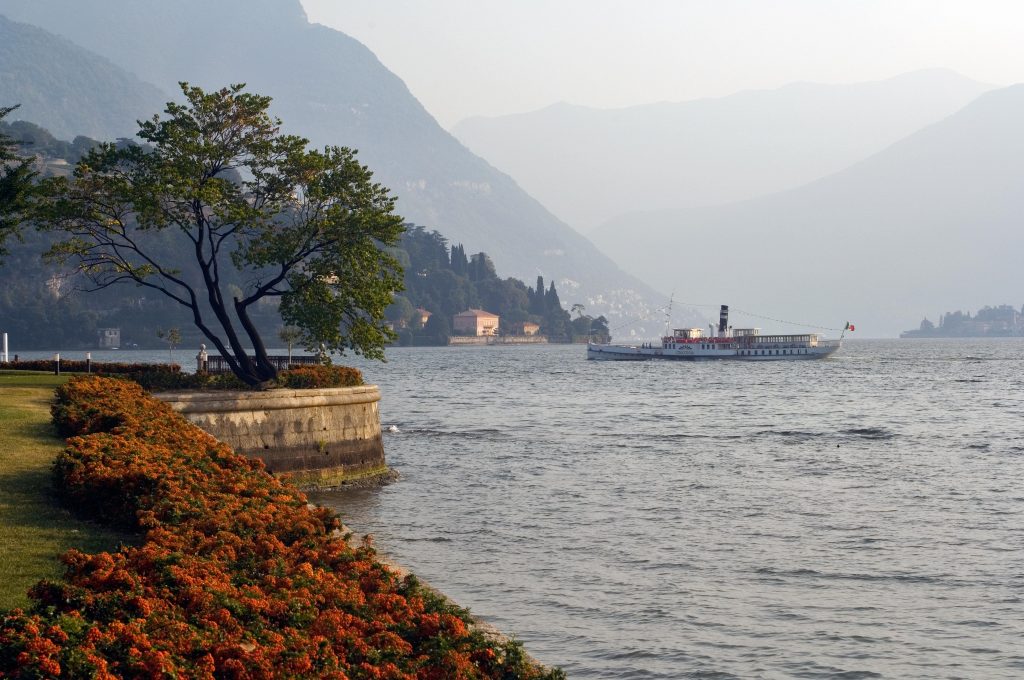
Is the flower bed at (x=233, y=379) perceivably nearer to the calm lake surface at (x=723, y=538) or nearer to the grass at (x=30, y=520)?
the calm lake surface at (x=723, y=538)

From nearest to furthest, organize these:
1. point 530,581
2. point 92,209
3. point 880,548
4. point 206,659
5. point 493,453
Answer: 1. point 206,659
2. point 530,581
3. point 880,548
4. point 92,209
5. point 493,453

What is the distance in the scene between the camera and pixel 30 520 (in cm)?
1988

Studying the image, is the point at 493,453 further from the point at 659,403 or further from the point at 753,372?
the point at 753,372

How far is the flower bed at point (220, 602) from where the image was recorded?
11906 millimetres

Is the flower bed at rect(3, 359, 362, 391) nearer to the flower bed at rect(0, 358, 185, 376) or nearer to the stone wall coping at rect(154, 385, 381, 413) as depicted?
the stone wall coping at rect(154, 385, 381, 413)

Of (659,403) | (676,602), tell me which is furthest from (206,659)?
(659,403)

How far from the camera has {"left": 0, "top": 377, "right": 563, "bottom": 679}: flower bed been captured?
11.9m

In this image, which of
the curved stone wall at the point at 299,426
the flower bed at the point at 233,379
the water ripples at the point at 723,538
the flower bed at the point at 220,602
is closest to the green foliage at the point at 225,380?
the flower bed at the point at 233,379

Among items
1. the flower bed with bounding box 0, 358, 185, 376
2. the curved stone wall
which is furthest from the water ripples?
the flower bed with bounding box 0, 358, 185, 376

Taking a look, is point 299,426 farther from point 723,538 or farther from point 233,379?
point 723,538

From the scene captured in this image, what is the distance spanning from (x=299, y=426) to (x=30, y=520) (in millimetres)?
21107

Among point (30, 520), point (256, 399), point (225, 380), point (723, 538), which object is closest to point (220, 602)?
point (30, 520)

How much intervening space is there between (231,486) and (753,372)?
145 metres

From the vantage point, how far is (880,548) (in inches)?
1198
